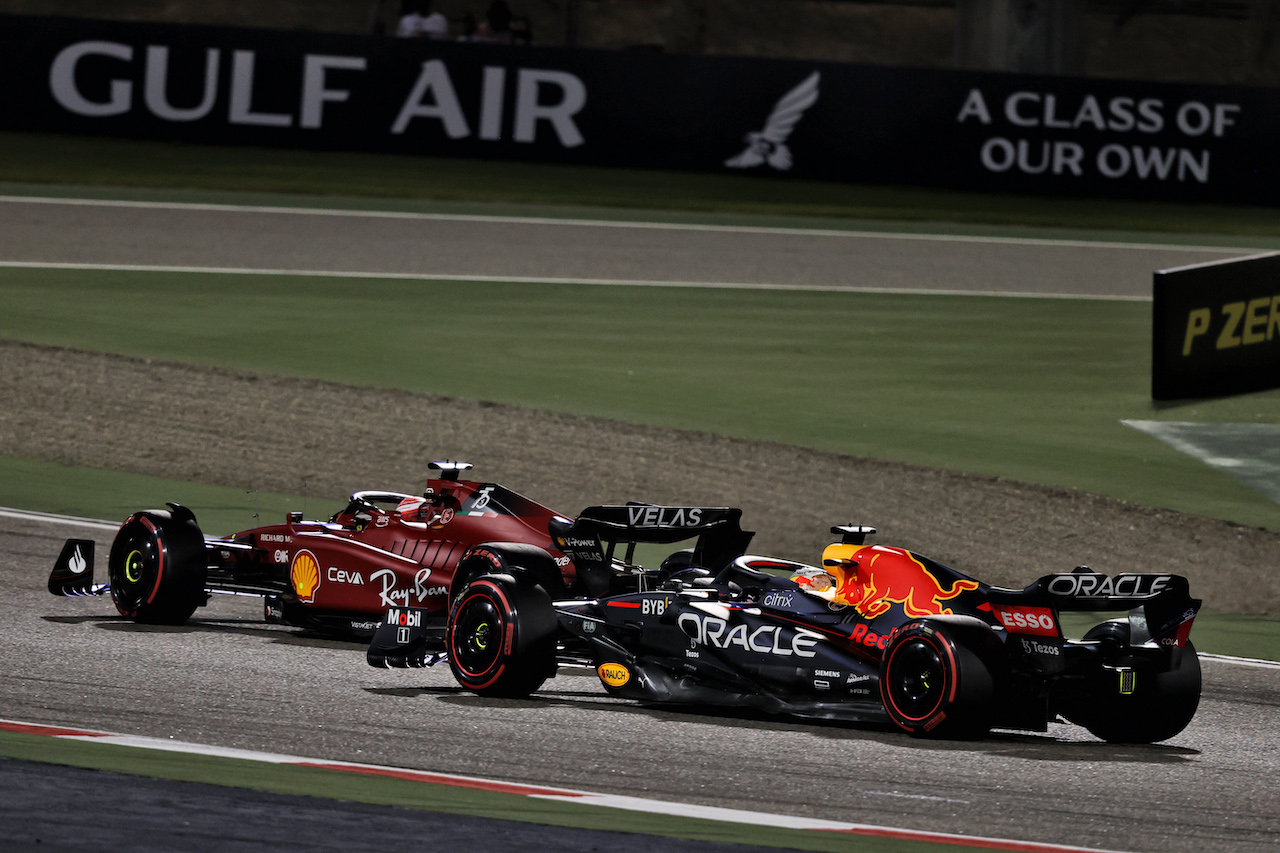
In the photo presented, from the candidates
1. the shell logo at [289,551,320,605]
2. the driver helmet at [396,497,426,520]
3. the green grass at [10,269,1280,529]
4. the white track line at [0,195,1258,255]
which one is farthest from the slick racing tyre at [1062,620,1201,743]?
the white track line at [0,195,1258,255]

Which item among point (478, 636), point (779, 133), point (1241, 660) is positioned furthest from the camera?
point (779, 133)

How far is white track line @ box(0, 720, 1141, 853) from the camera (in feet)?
22.7

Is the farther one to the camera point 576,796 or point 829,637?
point 829,637

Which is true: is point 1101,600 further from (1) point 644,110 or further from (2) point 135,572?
(1) point 644,110

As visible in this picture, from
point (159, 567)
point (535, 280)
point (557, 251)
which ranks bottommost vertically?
point (159, 567)

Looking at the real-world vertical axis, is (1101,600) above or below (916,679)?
above

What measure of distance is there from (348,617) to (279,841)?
14.0 ft

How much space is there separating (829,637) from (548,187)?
2061 centimetres

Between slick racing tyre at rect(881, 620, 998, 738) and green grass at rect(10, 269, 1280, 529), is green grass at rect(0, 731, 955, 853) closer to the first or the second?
slick racing tyre at rect(881, 620, 998, 738)

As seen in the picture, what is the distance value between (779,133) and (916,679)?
2190cm

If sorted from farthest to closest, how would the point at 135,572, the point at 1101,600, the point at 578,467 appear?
the point at 578,467, the point at 135,572, the point at 1101,600

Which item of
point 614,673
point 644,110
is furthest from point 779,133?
point 614,673

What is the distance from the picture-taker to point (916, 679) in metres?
8.37

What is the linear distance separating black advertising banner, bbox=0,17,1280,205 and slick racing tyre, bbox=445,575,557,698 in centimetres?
1965
